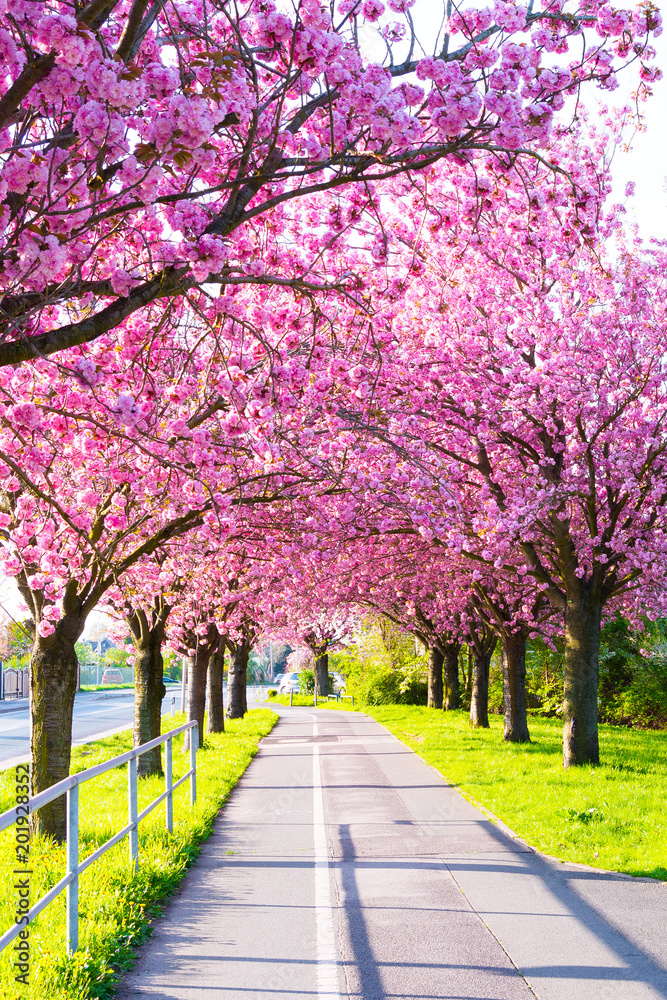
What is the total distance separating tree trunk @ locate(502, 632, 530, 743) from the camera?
20.2m

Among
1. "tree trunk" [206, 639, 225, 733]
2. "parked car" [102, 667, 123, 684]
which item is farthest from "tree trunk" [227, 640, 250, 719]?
→ "parked car" [102, 667, 123, 684]

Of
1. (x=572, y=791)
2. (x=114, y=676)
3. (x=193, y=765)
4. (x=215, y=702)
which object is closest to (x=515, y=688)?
(x=572, y=791)

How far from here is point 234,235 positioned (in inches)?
269

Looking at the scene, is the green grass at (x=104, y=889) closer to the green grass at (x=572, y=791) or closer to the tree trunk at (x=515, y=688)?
the green grass at (x=572, y=791)

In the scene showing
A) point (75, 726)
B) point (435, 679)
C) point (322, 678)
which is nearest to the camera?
point (75, 726)

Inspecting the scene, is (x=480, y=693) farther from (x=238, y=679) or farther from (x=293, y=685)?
(x=293, y=685)

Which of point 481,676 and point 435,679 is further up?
point 481,676

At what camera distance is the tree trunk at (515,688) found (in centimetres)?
2020

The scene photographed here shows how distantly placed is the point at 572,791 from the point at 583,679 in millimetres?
2870

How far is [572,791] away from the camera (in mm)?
12148

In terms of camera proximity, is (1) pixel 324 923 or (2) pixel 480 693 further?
(2) pixel 480 693

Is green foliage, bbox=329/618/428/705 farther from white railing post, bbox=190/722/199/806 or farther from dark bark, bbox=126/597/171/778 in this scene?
white railing post, bbox=190/722/199/806

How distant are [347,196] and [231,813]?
855 centimetres

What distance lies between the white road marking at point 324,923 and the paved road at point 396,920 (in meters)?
0.02
